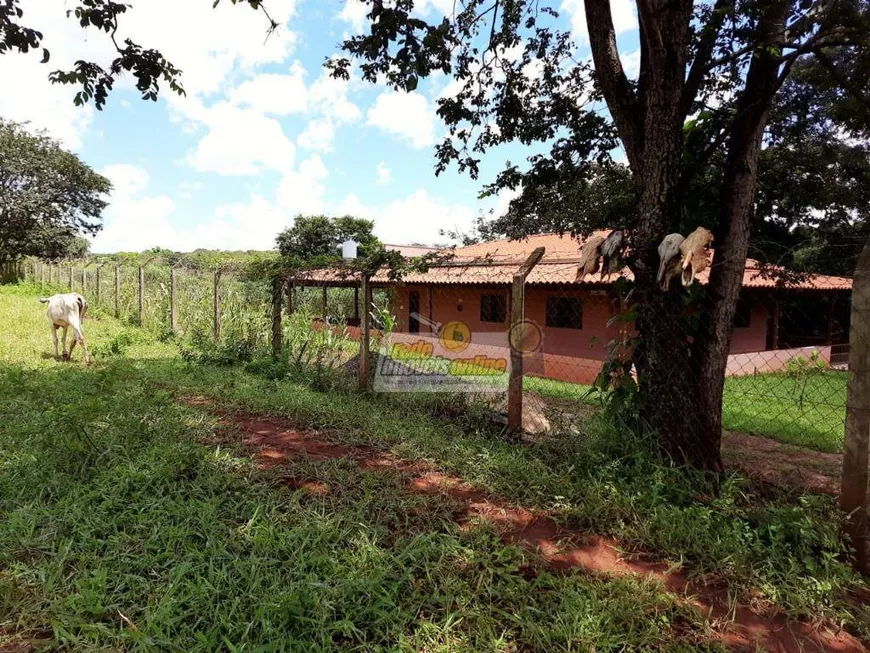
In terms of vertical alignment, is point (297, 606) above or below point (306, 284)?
below

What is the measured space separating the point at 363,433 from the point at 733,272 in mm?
3222

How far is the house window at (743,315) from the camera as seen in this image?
1218cm

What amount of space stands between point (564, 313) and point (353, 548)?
34.1 feet

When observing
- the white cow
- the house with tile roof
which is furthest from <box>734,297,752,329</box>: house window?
the white cow

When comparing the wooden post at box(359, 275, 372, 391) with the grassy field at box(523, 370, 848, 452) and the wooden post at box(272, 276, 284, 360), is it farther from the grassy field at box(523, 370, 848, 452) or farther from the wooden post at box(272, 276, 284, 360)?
the grassy field at box(523, 370, 848, 452)

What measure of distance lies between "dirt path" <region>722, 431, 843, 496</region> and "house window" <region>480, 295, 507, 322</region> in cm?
702

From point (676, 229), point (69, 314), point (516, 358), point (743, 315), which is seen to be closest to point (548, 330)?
point (743, 315)

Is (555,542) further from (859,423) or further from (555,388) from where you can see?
(555,388)

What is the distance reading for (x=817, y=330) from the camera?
15.6 metres

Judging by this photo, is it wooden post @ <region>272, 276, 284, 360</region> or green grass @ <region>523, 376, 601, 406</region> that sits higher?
wooden post @ <region>272, 276, 284, 360</region>

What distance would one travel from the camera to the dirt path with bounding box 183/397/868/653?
192 centimetres

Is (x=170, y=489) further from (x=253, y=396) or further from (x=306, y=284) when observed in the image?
(x=306, y=284)

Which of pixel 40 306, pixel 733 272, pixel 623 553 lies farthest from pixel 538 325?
pixel 40 306

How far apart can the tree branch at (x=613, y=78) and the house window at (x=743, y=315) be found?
10.4m
